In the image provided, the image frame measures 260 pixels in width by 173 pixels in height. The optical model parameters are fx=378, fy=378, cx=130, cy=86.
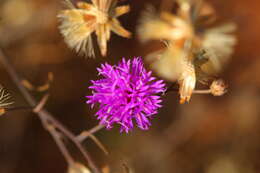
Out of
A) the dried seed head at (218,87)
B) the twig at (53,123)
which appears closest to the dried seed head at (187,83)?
the dried seed head at (218,87)

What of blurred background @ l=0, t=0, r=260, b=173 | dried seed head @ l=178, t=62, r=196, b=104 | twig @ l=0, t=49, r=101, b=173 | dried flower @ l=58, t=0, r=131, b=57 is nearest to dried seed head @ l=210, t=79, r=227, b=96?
dried seed head @ l=178, t=62, r=196, b=104

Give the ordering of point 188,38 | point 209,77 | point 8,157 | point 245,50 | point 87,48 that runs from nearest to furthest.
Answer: point 209,77
point 87,48
point 188,38
point 8,157
point 245,50

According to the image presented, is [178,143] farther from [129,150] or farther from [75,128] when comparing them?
[75,128]

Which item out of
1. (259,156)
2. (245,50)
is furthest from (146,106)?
(245,50)

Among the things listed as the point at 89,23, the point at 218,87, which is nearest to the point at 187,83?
the point at 218,87

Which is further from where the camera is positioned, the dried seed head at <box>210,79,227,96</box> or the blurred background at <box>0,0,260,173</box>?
the blurred background at <box>0,0,260,173</box>

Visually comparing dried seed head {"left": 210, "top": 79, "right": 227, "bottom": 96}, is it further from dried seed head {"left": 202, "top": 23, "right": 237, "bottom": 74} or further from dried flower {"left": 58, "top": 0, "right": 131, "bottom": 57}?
dried flower {"left": 58, "top": 0, "right": 131, "bottom": 57}
